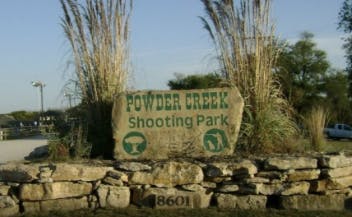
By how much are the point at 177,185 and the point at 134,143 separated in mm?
1153

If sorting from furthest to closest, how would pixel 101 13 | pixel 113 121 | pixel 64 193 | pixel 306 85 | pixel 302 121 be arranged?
1. pixel 306 85
2. pixel 302 121
3. pixel 101 13
4. pixel 113 121
5. pixel 64 193

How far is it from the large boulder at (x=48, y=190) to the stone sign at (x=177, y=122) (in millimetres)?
1176

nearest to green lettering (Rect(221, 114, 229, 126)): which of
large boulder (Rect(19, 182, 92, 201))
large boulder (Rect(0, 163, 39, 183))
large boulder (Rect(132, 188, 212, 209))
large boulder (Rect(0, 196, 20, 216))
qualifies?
large boulder (Rect(132, 188, 212, 209))

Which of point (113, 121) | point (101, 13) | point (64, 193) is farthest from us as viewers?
point (101, 13)

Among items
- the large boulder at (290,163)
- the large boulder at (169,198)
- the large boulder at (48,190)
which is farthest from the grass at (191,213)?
the large boulder at (290,163)

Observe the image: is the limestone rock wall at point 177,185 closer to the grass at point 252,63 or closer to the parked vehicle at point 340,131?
the grass at point 252,63

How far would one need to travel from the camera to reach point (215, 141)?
898cm

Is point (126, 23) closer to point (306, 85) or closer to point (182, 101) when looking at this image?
point (182, 101)

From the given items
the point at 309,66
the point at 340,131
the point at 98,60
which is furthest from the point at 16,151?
the point at 309,66

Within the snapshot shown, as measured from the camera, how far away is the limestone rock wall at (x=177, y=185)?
7855mm

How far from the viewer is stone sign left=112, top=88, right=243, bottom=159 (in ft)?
29.1

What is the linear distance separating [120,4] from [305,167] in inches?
158

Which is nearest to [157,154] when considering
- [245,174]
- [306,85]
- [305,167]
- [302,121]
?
[245,174]

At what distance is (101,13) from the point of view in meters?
9.45
